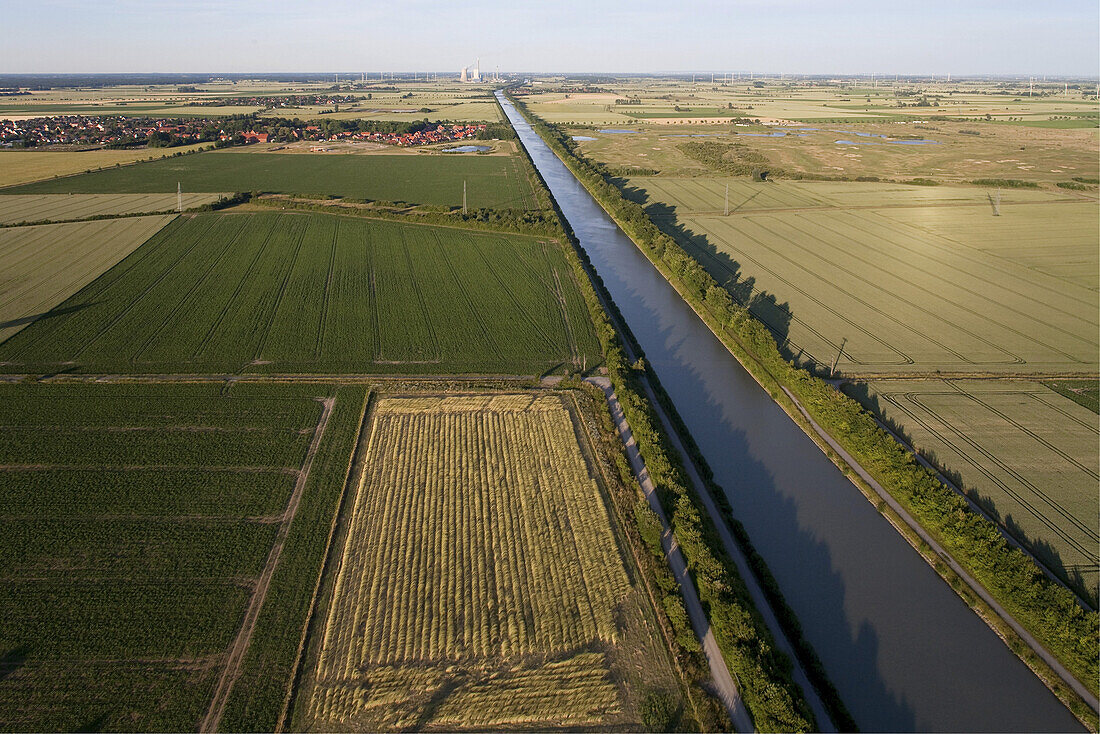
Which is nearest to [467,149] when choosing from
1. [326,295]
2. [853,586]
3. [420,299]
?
[326,295]

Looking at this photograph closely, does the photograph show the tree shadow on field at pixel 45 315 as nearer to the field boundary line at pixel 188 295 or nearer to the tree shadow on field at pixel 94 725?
the field boundary line at pixel 188 295

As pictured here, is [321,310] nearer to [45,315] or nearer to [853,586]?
[45,315]

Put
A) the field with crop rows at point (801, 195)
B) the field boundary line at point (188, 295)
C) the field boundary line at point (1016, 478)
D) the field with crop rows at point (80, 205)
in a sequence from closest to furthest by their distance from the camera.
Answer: the field boundary line at point (1016, 478) → the field boundary line at point (188, 295) → the field with crop rows at point (80, 205) → the field with crop rows at point (801, 195)

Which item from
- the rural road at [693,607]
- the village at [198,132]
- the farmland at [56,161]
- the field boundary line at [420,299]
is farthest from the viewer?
the village at [198,132]

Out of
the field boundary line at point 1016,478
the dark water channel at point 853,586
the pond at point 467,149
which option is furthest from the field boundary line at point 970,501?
the pond at point 467,149

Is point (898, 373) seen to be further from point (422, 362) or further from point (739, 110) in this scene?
point (739, 110)

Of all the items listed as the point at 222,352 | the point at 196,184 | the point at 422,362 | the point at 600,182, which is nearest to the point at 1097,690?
the point at 422,362

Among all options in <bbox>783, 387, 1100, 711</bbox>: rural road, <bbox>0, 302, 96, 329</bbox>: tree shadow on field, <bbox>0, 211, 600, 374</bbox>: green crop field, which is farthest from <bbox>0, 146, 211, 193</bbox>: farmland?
<bbox>783, 387, 1100, 711</bbox>: rural road
